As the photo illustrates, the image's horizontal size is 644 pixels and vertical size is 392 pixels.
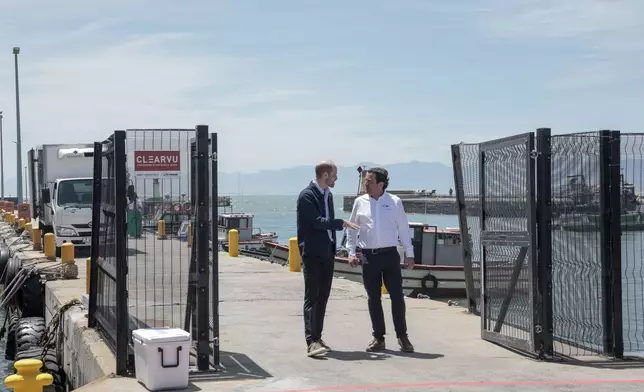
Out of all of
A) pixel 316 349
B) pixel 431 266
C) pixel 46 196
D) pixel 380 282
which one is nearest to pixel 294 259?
pixel 431 266

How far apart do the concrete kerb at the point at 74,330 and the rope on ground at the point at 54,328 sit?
0.13 m

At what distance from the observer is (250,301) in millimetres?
13961

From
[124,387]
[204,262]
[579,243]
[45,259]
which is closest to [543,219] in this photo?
[579,243]

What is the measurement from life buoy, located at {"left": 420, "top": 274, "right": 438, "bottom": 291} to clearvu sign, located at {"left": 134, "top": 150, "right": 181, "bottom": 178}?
1687 centimetres

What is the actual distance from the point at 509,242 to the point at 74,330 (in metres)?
5.52

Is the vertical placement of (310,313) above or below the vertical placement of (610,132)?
below

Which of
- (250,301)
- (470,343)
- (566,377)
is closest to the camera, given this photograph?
(566,377)

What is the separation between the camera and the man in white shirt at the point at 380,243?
908 cm

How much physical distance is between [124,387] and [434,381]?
2.75 m

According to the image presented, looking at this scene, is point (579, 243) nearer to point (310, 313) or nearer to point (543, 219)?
point (543, 219)

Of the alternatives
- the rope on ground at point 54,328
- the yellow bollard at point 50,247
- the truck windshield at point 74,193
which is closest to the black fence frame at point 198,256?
the rope on ground at point 54,328

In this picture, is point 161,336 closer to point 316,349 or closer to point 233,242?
point 316,349

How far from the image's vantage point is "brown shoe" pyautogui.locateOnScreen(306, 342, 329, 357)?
882 centimetres

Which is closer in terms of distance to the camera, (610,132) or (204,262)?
(204,262)
